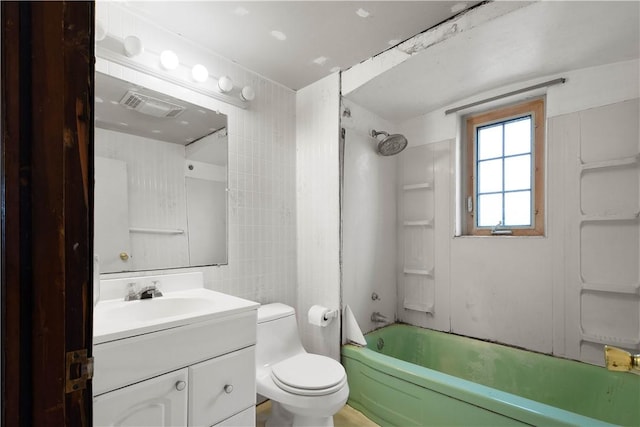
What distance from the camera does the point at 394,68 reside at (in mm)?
1881

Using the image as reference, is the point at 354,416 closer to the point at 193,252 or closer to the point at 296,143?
the point at 193,252

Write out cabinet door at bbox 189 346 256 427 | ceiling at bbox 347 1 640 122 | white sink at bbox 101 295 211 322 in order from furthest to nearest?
ceiling at bbox 347 1 640 122 → white sink at bbox 101 295 211 322 → cabinet door at bbox 189 346 256 427

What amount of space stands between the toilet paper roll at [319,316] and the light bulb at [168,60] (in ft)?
5.41

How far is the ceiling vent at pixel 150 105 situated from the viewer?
1.52 m

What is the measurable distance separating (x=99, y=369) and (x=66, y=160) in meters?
0.88

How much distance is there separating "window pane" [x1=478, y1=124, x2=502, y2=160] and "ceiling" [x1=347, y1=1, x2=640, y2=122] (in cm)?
31

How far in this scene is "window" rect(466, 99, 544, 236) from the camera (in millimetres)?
2086

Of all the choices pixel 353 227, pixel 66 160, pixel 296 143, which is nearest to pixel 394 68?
pixel 296 143

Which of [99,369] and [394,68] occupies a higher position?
[394,68]

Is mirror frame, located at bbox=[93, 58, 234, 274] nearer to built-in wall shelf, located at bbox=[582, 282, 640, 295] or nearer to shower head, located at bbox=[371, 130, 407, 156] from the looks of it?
shower head, located at bbox=[371, 130, 407, 156]

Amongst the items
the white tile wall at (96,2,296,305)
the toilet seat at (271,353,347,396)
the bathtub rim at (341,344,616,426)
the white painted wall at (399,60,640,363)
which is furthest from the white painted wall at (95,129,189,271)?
the white painted wall at (399,60,640,363)

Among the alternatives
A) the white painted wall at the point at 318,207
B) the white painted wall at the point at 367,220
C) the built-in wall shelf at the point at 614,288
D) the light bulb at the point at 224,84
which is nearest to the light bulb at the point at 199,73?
the light bulb at the point at 224,84

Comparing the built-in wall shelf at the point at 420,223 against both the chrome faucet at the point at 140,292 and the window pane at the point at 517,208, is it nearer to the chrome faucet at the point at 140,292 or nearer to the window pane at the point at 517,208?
the window pane at the point at 517,208

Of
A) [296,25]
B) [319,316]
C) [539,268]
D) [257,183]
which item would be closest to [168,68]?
[296,25]
